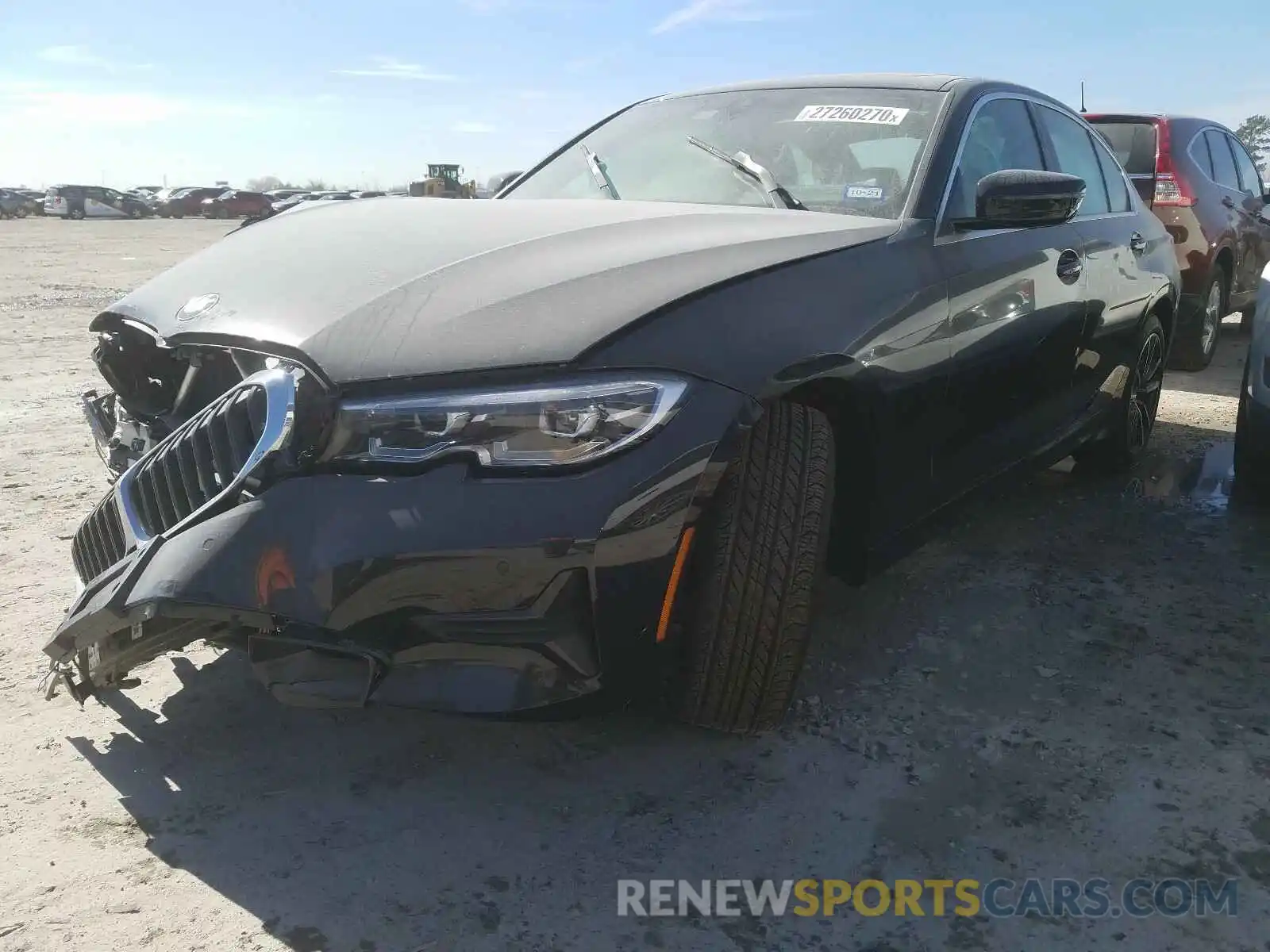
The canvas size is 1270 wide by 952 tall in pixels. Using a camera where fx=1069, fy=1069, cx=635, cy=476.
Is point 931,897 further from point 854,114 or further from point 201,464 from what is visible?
point 854,114

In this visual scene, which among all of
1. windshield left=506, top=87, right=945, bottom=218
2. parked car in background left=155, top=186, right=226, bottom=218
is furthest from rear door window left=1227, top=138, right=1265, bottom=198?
parked car in background left=155, top=186, right=226, bottom=218

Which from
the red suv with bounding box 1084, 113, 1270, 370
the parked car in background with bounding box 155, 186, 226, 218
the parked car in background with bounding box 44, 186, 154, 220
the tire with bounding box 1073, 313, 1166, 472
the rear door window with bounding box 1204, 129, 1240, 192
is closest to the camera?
the tire with bounding box 1073, 313, 1166, 472

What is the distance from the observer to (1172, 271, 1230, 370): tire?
6934 millimetres

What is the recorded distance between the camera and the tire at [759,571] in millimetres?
2031

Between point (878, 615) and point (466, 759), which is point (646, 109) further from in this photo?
point (466, 759)

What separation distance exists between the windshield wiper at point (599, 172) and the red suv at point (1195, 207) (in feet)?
15.0

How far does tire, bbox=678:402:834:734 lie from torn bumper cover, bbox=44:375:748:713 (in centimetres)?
17

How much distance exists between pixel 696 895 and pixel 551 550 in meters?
0.68

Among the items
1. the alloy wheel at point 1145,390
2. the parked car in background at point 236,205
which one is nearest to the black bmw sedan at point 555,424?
the alloy wheel at point 1145,390

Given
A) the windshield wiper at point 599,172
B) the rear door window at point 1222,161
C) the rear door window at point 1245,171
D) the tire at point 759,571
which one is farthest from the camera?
the rear door window at point 1245,171

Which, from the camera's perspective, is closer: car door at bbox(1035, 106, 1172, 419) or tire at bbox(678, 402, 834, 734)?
tire at bbox(678, 402, 834, 734)

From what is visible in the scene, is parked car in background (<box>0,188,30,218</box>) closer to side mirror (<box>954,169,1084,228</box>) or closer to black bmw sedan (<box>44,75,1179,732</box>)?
black bmw sedan (<box>44,75,1179,732</box>)

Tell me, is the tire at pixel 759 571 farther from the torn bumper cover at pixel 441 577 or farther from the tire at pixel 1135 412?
the tire at pixel 1135 412

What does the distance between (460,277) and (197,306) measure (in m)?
0.60
